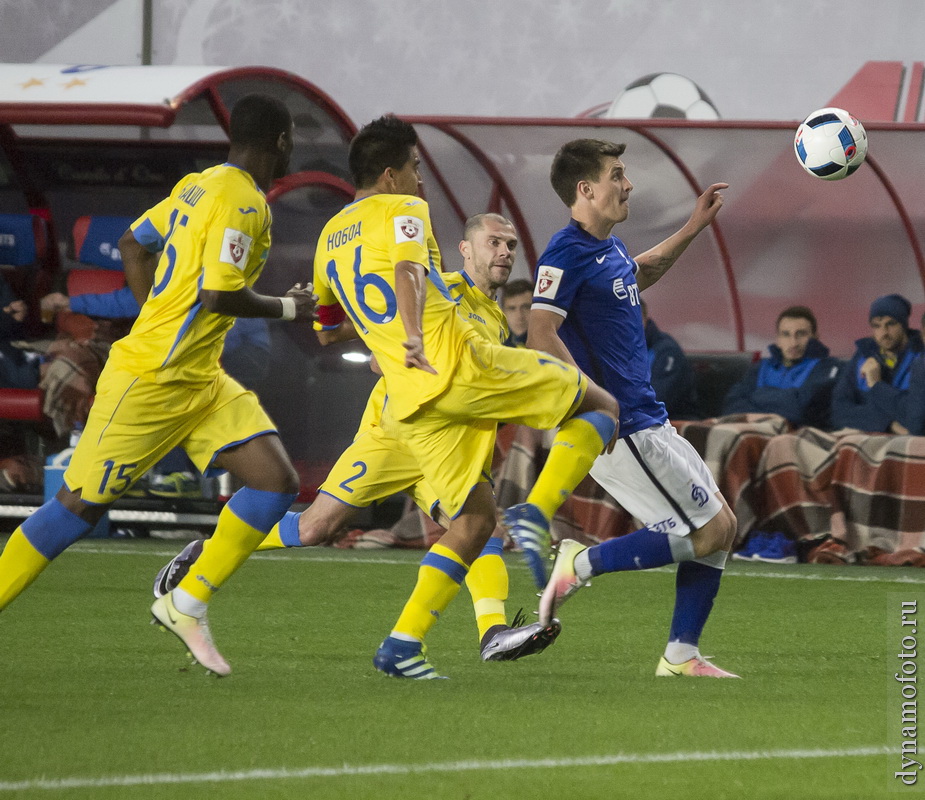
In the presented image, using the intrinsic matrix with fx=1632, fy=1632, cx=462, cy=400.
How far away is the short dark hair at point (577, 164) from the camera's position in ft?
17.8

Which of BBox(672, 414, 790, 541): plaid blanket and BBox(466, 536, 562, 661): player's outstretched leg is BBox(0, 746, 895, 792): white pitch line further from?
BBox(672, 414, 790, 541): plaid blanket

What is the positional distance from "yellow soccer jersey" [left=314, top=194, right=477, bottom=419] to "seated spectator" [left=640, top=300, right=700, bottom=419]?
5767 mm

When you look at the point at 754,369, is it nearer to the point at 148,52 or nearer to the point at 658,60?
the point at 658,60

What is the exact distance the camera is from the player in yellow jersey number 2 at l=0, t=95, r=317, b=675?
504 centimetres

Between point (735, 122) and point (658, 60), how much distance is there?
6.42ft

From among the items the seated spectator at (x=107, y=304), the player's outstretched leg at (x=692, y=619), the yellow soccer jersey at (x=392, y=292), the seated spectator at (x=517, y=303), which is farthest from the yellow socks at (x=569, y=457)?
the seated spectator at (x=107, y=304)

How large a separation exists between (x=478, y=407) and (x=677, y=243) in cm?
120

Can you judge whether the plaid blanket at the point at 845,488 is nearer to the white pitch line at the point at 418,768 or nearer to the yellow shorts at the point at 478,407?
the yellow shorts at the point at 478,407

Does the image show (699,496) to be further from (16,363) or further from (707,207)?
(16,363)

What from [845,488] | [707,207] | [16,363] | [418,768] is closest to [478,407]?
[707,207]

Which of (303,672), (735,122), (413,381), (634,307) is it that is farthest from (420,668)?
(735,122)

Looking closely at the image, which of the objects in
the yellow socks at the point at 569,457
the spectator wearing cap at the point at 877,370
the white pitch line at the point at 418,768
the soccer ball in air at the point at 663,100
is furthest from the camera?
the soccer ball in air at the point at 663,100

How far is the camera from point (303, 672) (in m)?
5.22

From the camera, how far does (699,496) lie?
516 centimetres
